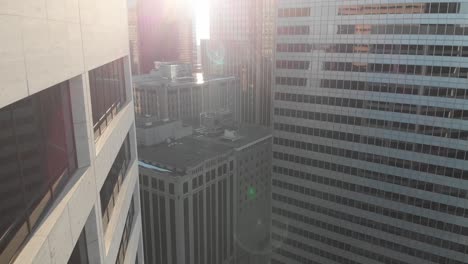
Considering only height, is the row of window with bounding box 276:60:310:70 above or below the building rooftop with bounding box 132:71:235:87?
above

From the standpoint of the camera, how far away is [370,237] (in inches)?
2581

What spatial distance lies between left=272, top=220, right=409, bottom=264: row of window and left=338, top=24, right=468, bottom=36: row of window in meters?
35.1

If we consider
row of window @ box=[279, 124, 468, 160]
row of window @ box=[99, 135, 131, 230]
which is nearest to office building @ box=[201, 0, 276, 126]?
row of window @ box=[279, 124, 468, 160]

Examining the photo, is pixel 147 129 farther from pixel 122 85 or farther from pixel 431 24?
pixel 122 85

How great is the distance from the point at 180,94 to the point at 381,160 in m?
95.0

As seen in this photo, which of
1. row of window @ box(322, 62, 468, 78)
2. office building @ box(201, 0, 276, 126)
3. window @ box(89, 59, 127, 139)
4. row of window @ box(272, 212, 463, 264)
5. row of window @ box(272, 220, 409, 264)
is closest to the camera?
window @ box(89, 59, 127, 139)

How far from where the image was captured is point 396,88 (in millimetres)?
58000

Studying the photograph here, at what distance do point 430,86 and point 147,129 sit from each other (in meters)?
64.1

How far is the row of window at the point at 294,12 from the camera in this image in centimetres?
6377

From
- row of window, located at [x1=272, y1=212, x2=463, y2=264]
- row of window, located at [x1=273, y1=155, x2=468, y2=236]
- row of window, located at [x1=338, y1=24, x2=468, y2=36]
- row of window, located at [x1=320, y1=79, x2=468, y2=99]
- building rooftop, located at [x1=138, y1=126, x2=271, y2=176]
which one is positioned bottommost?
row of window, located at [x1=272, y1=212, x2=463, y2=264]

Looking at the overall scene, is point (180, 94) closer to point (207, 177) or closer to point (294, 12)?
point (207, 177)

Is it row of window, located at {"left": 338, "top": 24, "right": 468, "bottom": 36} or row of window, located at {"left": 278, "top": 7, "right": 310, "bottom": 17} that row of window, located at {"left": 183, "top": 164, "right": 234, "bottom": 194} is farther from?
row of window, located at {"left": 338, "top": 24, "right": 468, "bottom": 36}

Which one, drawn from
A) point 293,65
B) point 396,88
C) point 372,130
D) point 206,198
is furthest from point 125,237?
point 206,198

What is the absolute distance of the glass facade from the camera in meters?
6.59
